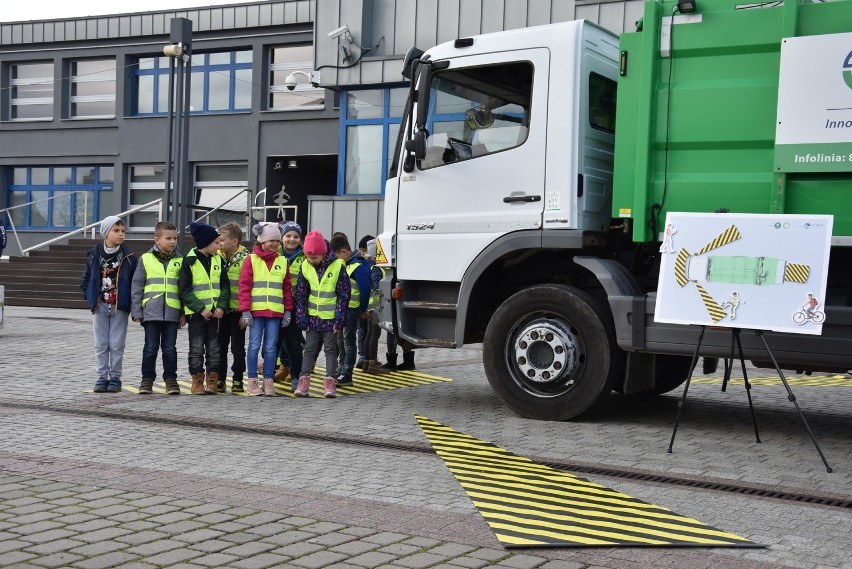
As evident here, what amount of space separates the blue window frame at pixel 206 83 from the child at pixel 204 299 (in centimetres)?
2379

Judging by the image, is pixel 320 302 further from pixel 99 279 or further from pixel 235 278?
pixel 99 279

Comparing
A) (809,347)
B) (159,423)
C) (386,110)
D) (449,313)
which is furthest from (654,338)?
(386,110)

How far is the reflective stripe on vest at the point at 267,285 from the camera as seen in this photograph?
1062 centimetres

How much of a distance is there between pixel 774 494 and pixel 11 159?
35.1 meters

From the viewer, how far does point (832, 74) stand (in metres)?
8.02

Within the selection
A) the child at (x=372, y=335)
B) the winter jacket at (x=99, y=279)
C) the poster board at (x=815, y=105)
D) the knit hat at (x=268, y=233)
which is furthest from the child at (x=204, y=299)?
the poster board at (x=815, y=105)

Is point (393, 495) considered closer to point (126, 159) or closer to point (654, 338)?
point (654, 338)

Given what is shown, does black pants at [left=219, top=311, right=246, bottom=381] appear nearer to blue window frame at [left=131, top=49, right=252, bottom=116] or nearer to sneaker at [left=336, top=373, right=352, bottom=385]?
sneaker at [left=336, top=373, right=352, bottom=385]

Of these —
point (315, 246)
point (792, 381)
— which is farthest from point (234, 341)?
point (792, 381)

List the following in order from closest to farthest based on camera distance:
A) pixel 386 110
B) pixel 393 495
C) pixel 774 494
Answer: pixel 393 495 → pixel 774 494 → pixel 386 110

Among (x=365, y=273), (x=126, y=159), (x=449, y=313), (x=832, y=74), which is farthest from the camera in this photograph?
(x=126, y=159)

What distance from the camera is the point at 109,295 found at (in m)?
10.6

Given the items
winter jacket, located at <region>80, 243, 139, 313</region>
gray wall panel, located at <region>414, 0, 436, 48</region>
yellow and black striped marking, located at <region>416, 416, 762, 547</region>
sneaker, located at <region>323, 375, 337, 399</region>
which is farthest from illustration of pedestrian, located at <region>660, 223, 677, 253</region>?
gray wall panel, located at <region>414, 0, 436, 48</region>

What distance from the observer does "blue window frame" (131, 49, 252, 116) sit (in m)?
34.1
